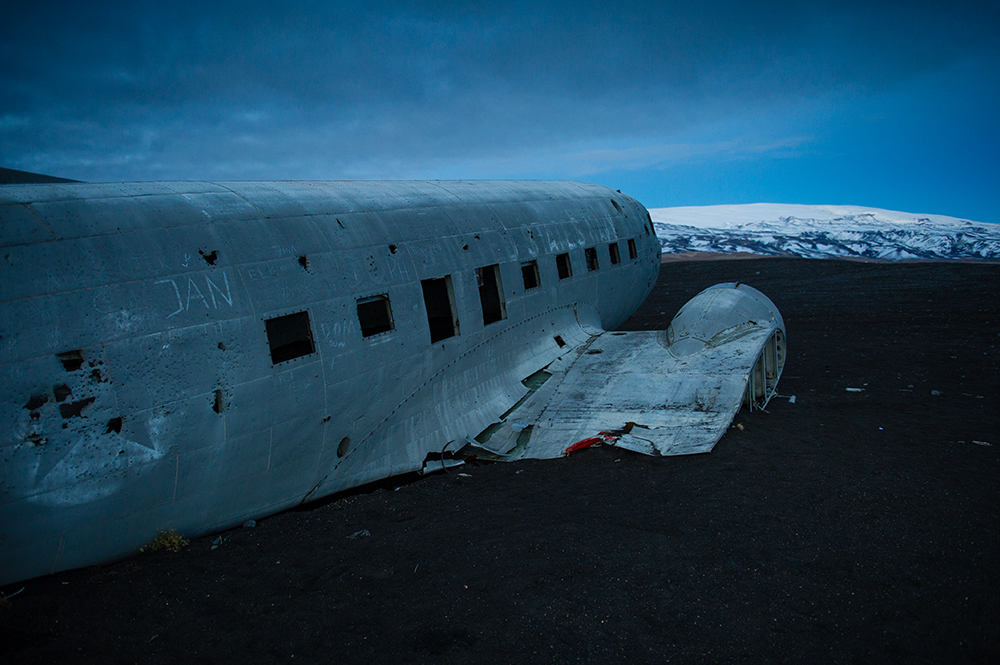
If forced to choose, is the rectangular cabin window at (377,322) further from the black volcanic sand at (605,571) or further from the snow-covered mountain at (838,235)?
the snow-covered mountain at (838,235)

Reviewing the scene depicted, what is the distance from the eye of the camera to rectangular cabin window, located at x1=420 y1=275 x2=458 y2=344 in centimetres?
900

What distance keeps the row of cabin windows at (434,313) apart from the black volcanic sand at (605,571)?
98.1 inches

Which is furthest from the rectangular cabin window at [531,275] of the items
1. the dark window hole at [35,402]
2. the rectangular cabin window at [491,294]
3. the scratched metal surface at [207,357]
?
the dark window hole at [35,402]

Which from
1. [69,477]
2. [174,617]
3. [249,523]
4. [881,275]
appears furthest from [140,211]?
[881,275]

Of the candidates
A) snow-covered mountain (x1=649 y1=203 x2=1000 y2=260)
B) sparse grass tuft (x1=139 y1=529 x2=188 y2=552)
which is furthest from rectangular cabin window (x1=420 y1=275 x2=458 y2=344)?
snow-covered mountain (x1=649 y1=203 x2=1000 y2=260)

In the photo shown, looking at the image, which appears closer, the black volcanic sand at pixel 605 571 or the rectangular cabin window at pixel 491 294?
the black volcanic sand at pixel 605 571

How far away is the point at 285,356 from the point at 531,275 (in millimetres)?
5271

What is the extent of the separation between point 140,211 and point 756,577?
319 inches

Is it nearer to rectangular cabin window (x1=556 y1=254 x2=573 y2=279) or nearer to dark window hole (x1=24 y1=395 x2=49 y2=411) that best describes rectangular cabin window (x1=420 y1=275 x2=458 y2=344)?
rectangular cabin window (x1=556 y1=254 x2=573 y2=279)

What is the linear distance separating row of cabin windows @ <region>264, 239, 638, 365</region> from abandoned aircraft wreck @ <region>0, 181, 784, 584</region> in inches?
2.4

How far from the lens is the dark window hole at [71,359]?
5.40 metres

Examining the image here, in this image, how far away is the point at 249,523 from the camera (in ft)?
22.9

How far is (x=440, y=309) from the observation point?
42.3ft

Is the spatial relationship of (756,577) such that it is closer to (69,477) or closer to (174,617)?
(174,617)
